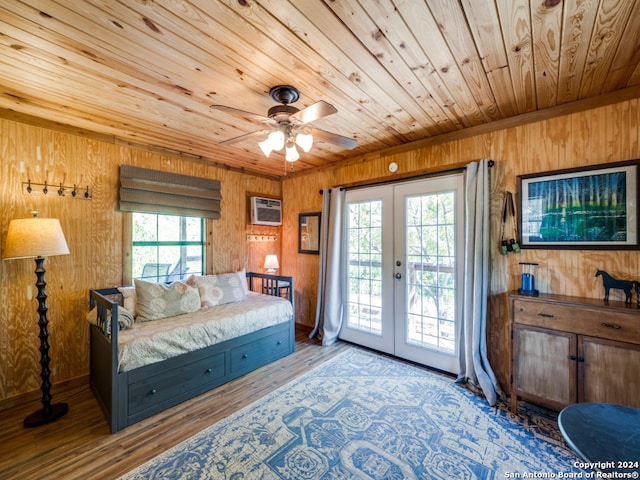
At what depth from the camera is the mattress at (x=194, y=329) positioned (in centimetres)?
217

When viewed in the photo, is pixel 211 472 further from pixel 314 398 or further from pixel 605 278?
pixel 605 278

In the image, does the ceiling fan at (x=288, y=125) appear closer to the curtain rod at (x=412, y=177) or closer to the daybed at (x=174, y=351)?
the curtain rod at (x=412, y=177)

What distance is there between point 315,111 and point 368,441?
7.49ft

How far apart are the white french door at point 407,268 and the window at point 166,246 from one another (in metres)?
2.03

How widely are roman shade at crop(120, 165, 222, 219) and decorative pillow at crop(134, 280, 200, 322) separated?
0.93m

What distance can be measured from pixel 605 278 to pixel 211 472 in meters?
3.06

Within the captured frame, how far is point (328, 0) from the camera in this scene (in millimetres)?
1309

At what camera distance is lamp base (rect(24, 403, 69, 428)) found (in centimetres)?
209

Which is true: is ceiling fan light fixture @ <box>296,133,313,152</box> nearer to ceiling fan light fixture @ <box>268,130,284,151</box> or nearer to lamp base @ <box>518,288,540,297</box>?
ceiling fan light fixture @ <box>268,130,284,151</box>

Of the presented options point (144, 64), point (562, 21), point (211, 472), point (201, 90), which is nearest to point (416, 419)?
point (211, 472)

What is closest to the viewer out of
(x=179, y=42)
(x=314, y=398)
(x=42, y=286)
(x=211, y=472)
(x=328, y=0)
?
(x=328, y=0)

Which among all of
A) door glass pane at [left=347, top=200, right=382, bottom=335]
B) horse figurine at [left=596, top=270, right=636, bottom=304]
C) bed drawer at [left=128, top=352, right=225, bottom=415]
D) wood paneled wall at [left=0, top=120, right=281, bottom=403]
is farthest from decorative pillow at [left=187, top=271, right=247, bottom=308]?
horse figurine at [left=596, top=270, right=636, bottom=304]

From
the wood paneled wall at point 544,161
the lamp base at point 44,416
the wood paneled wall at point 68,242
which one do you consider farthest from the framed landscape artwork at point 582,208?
the lamp base at point 44,416

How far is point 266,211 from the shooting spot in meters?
4.31
